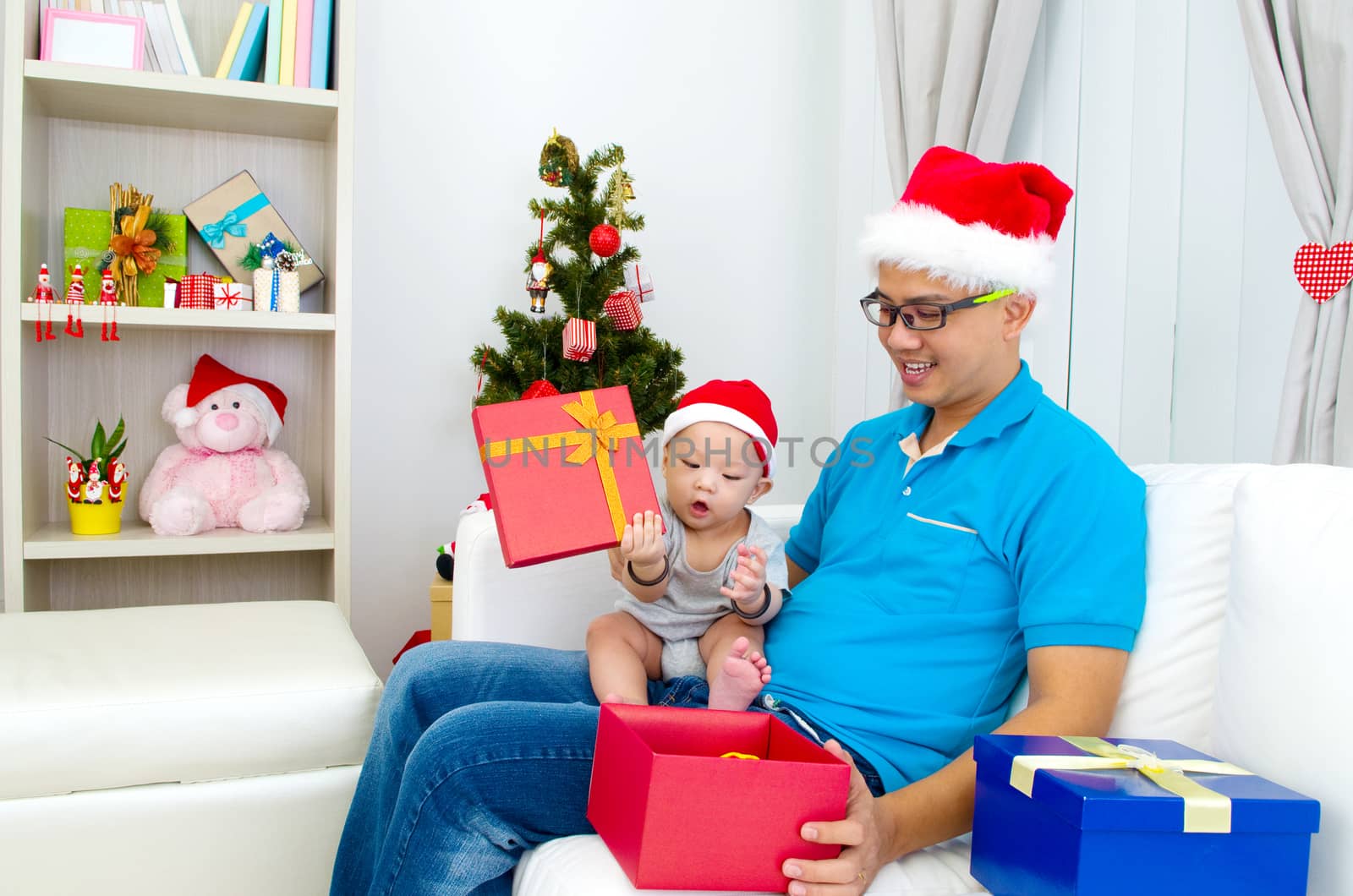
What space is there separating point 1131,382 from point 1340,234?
0.63 m

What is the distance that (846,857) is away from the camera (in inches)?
38.3

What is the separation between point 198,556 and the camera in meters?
2.79

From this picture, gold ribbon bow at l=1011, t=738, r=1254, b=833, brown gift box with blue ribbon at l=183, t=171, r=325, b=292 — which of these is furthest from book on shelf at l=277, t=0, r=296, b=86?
gold ribbon bow at l=1011, t=738, r=1254, b=833

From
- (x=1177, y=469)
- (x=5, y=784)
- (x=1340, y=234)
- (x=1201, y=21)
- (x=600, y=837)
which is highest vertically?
(x=1201, y=21)

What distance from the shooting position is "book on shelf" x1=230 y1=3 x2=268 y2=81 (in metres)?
2.46

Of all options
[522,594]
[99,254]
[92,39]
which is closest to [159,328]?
[99,254]

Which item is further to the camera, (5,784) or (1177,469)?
(5,784)

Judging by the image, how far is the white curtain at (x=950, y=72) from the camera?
2.33 meters

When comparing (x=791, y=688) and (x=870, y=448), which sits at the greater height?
(x=870, y=448)

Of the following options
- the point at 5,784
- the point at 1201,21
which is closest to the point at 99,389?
the point at 5,784

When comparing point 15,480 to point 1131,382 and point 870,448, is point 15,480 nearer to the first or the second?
point 870,448

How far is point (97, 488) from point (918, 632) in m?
2.11

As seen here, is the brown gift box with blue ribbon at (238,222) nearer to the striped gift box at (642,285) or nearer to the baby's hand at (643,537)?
the striped gift box at (642,285)

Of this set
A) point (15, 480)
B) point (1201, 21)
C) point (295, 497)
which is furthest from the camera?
point (295, 497)
